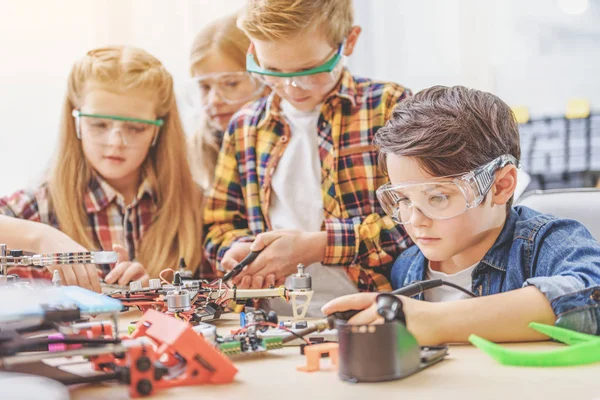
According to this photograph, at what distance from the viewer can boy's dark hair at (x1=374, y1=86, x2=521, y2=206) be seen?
1320mm

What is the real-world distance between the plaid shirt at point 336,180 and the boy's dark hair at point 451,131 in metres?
0.35

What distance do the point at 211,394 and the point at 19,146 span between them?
212 centimetres

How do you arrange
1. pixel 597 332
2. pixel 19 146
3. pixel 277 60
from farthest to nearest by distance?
pixel 19 146, pixel 277 60, pixel 597 332

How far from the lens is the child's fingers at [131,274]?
1.67 metres

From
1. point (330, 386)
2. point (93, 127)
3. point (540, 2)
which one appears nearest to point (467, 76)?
point (540, 2)

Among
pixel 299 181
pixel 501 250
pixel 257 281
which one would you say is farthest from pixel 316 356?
pixel 299 181

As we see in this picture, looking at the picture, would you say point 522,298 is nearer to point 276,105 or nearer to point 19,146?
point 276,105

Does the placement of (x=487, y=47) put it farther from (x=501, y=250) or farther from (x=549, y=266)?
(x=549, y=266)

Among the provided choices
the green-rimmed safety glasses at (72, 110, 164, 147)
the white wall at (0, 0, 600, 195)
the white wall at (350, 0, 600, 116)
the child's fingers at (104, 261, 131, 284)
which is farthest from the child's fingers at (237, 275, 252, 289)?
the white wall at (350, 0, 600, 116)

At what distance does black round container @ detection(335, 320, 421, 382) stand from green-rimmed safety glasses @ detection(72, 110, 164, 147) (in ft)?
4.25

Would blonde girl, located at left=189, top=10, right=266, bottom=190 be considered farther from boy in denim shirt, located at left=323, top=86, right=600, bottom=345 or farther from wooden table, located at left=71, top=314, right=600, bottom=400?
wooden table, located at left=71, top=314, right=600, bottom=400

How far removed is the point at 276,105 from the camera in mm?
1960

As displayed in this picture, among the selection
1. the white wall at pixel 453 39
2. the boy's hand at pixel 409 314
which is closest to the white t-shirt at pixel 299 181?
the boy's hand at pixel 409 314

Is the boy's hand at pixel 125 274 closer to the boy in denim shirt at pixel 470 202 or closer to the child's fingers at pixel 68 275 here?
the child's fingers at pixel 68 275
